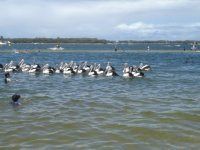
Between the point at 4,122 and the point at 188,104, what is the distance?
10593mm

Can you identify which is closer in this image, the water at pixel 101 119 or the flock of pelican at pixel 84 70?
the water at pixel 101 119

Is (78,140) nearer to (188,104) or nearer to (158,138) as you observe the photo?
(158,138)

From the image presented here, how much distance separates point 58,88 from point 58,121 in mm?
13005

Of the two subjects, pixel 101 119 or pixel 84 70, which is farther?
pixel 84 70

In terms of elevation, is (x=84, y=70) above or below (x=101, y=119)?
below

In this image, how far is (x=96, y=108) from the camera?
21734 mm

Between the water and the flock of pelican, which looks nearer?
the water

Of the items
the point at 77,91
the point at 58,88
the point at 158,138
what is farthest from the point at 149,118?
the point at 58,88

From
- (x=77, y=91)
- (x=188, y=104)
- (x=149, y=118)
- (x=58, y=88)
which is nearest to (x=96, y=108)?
(x=149, y=118)

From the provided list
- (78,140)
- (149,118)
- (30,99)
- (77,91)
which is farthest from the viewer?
(77,91)

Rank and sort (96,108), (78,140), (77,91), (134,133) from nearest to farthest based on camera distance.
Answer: (78,140), (134,133), (96,108), (77,91)

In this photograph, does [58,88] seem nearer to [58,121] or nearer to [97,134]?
[58,121]

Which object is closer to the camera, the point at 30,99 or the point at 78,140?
the point at 78,140

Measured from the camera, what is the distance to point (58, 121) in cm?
1841
